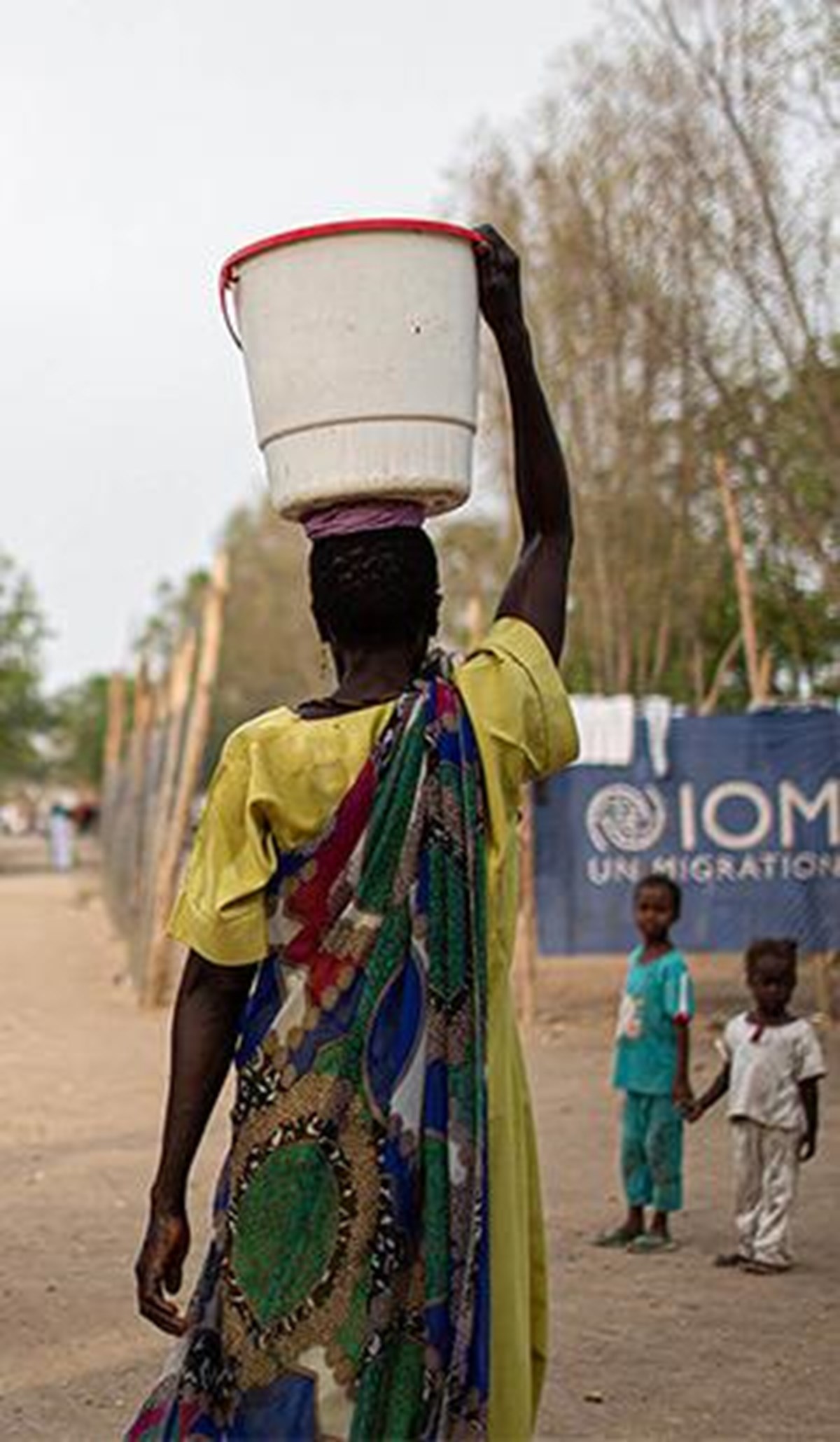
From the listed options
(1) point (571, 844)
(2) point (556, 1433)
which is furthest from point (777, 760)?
(2) point (556, 1433)

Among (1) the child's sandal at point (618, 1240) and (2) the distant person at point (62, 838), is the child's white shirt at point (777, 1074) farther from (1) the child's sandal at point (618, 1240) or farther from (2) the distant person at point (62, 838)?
(2) the distant person at point (62, 838)

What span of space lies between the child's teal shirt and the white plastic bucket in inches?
167

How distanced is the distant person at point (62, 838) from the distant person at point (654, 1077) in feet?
128

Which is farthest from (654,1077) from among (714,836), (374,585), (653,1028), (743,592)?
(743,592)

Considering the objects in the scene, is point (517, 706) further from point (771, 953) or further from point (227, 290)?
point (771, 953)

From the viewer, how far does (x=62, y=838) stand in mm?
46469

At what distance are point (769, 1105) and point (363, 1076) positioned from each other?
3.92m

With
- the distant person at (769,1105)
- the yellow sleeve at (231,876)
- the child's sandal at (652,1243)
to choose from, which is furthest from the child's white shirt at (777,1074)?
the yellow sleeve at (231,876)

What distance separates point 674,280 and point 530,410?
1129cm

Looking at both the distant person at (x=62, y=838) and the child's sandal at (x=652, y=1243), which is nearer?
the child's sandal at (x=652, y=1243)

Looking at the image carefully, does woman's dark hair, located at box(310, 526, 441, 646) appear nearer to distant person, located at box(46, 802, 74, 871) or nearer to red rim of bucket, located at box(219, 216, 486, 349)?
red rim of bucket, located at box(219, 216, 486, 349)

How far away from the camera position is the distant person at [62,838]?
45.7 meters

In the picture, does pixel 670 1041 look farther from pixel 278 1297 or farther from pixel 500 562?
pixel 500 562

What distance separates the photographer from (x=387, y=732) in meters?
2.71
